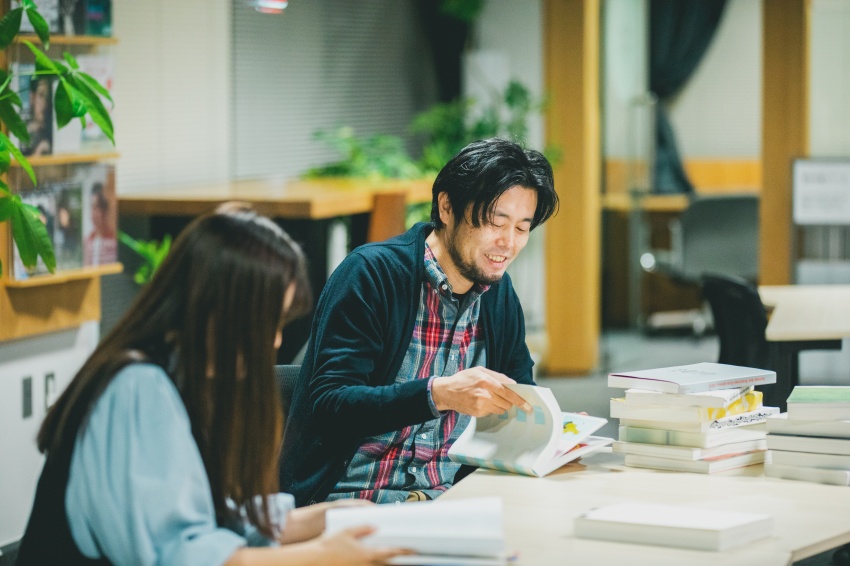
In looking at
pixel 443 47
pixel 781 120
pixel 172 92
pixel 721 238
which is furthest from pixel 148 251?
pixel 721 238

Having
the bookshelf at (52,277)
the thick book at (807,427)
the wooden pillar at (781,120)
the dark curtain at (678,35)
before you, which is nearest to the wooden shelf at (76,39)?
the bookshelf at (52,277)

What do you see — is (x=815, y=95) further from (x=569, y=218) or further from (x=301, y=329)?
(x=301, y=329)

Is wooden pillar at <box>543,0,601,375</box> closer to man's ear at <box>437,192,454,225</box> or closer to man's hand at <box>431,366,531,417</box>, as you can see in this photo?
man's ear at <box>437,192,454,225</box>

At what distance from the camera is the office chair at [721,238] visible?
7551 millimetres

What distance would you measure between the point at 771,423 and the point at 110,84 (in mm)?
2831

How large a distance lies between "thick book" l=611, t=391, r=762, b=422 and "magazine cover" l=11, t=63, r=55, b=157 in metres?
2.27

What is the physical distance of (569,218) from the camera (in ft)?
23.1

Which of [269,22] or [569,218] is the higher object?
[269,22]

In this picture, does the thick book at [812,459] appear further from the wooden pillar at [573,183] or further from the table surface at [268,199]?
the wooden pillar at [573,183]

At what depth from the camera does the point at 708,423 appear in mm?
2350

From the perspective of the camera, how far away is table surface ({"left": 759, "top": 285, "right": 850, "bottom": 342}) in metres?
3.94

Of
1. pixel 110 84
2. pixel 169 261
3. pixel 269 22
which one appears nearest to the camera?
pixel 169 261

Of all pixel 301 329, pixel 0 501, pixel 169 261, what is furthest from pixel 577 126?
pixel 169 261

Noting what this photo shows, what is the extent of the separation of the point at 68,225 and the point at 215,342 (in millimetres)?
2726
